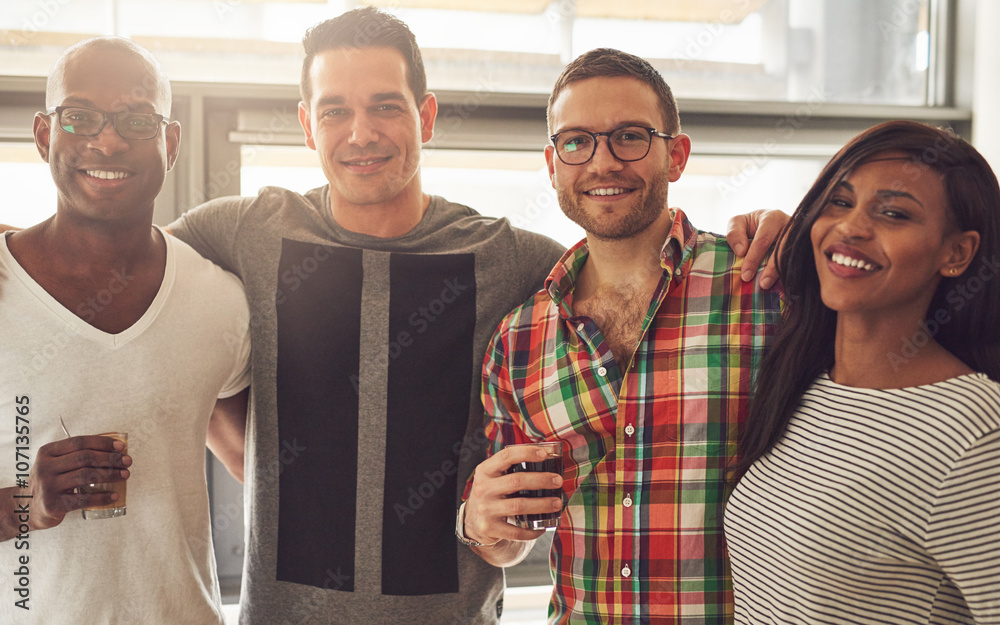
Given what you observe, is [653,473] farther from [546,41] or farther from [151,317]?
[546,41]

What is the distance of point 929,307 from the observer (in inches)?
46.8

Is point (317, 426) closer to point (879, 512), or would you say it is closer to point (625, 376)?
point (625, 376)

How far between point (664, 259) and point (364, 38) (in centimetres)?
86

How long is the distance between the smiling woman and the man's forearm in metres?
0.50

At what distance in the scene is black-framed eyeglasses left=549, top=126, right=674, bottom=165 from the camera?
4.86 ft

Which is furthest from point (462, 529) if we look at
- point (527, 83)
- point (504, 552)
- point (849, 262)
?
point (527, 83)

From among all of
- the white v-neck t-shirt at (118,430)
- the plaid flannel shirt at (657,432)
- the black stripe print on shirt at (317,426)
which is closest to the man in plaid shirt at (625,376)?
the plaid flannel shirt at (657,432)

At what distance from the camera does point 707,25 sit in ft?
8.23

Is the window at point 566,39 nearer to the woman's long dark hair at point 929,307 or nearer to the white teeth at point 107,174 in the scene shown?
the white teeth at point 107,174

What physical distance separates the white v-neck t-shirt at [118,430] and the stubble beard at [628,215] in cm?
82

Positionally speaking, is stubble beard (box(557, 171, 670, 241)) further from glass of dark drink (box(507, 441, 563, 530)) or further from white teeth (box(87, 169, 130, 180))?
white teeth (box(87, 169, 130, 180))

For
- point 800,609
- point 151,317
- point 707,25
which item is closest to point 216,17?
point 151,317

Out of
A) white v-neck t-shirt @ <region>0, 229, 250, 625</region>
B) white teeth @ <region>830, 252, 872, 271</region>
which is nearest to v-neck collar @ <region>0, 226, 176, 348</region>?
white v-neck t-shirt @ <region>0, 229, 250, 625</region>

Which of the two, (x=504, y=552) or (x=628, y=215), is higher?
(x=628, y=215)
